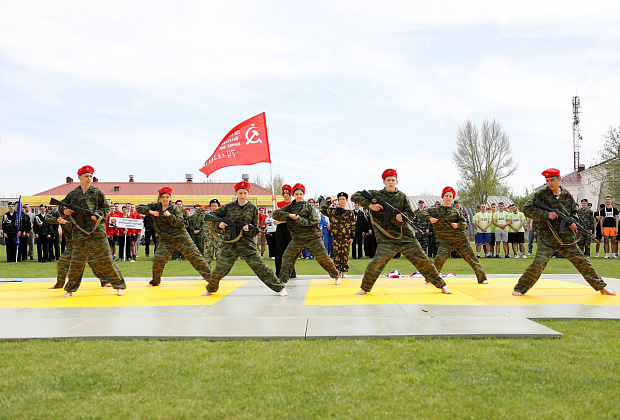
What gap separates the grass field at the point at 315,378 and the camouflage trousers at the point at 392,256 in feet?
10.4

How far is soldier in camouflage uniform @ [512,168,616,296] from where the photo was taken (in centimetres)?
758

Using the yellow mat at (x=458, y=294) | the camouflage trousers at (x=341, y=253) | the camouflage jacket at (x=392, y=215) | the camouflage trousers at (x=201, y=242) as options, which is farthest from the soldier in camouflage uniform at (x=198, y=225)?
the camouflage jacket at (x=392, y=215)

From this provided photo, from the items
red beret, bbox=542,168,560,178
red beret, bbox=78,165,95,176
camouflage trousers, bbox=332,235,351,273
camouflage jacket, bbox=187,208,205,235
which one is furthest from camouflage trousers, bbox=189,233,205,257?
red beret, bbox=542,168,560,178

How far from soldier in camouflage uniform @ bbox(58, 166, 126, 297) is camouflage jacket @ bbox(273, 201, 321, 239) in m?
2.89

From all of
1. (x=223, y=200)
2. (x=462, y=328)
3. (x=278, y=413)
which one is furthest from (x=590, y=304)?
(x=223, y=200)

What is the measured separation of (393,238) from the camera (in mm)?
8000

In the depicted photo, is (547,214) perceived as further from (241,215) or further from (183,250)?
(183,250)

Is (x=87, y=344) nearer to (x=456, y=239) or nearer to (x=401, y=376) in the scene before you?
(x=401, y=376)

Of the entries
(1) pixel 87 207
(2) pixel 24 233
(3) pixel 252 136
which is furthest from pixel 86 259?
(2) pixel 24 233

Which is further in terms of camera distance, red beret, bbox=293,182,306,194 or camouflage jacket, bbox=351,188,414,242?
red beret, bbox=293,182,306,194

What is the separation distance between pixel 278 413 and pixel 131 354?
1.85 m

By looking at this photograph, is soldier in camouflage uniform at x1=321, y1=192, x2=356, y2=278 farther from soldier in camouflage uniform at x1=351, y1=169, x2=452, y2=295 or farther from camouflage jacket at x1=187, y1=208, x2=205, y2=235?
camouflage jacket at x1=187, y1=208, x2=205, y2=235

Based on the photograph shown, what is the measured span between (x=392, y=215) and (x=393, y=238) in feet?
1.23

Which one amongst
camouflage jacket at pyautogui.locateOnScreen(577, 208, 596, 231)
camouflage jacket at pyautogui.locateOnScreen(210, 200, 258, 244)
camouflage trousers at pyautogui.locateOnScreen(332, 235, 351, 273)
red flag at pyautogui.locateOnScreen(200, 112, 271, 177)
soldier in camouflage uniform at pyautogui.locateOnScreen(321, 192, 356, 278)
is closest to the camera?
camouflage jacket at pyautogui.locateOnScreen(210, 200, 258, 244)
